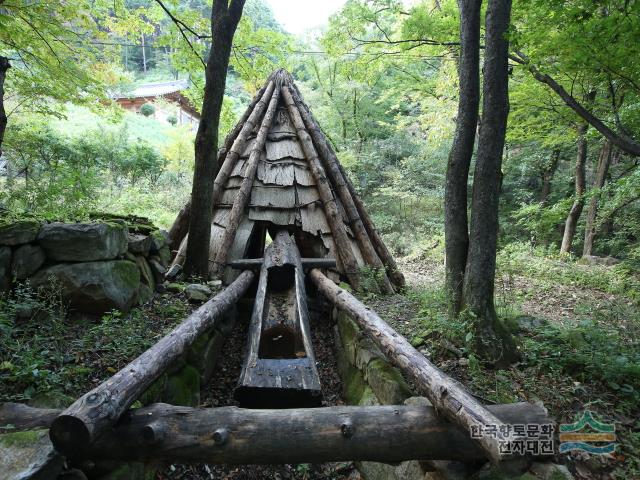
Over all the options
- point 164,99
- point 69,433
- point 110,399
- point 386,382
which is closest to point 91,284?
point 110,399

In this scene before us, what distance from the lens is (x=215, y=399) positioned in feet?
11.9

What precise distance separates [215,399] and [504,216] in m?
13.2

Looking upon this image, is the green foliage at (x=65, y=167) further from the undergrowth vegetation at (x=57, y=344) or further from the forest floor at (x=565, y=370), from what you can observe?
the forest floor at (x=565, y=370)

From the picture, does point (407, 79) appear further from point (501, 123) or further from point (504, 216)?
point (501, 123)

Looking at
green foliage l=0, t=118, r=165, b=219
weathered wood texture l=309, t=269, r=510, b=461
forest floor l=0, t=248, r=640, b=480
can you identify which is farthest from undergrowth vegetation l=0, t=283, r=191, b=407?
weathered wood texture l=309, t=269, r=510, b=461

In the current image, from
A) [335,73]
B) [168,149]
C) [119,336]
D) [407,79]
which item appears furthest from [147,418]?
[335,73]

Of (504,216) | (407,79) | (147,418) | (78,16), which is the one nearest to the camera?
(147,418)

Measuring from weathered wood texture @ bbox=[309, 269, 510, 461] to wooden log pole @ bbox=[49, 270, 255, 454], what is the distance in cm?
167

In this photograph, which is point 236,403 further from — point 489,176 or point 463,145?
point 463,145

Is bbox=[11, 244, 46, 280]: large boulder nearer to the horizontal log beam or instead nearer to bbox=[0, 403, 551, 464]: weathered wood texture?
bbox=[0, 403, 551, 464]: weathered wood texture

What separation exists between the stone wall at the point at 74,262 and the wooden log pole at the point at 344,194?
3.63 metres

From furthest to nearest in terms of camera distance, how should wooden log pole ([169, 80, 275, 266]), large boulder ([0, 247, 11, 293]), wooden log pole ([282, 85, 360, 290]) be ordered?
1. wooden log pole ([169, 80, 275, 266])
2. wooden log pole ([282, 85, 360, 290])
3. large boulder ([0, 247, 11, 293])

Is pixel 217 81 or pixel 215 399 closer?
pixel 215 399

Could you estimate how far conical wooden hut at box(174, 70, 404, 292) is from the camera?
18.9 feet
